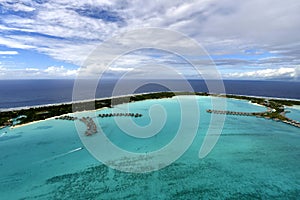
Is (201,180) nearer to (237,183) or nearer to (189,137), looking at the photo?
(237,183)

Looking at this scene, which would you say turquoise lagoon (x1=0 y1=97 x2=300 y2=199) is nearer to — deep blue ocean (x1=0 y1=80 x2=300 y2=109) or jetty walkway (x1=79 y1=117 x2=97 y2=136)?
jetty walkway (x1=79 y1=117 x2=97 y2=136)

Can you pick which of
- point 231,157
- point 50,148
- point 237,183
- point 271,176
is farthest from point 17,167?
point 271,176

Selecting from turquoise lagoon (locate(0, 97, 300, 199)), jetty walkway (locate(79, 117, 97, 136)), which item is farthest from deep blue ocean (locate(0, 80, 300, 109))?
turquoise lagoon (locate(0, 97, 300, 199))

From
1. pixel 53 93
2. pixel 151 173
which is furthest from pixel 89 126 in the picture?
pixel 53 93

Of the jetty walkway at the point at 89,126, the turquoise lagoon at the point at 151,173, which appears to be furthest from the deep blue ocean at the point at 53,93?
the turquoise lagoon at the point at 151,173

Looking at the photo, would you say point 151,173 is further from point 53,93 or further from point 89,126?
point 53,93

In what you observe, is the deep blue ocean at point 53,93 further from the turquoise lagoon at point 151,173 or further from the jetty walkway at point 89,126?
the turquoise lagoon at point 151,173

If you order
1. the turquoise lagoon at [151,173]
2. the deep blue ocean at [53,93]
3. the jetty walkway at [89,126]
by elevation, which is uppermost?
the deep blue ocean at [53,93]

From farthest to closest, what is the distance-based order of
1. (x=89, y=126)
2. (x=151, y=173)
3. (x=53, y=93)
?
(x=53, y=93), (x=89, y=126), (x=151, y=173)
